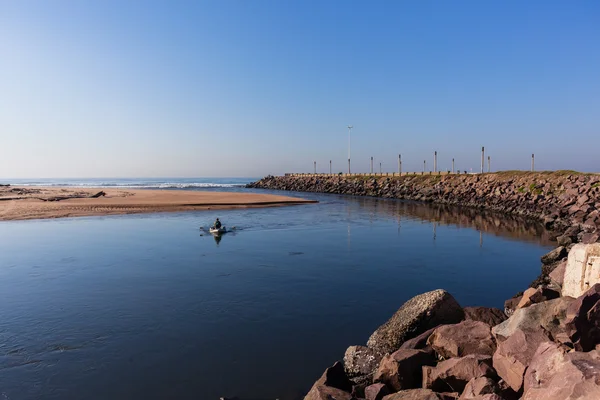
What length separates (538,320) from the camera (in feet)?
24.3

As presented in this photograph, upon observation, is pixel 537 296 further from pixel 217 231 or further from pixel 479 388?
pixel 217 231

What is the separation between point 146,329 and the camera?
1052 cm

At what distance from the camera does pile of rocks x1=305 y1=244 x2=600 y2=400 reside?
5559 millimetres

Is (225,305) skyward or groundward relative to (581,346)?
groundward

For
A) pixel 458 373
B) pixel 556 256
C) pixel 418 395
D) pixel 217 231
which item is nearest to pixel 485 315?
pixel 458 373

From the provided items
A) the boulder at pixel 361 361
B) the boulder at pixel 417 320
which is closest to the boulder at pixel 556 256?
the boulder at pixel 417 320

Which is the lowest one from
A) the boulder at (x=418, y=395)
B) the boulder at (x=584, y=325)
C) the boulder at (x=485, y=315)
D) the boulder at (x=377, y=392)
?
the boulder at (x=377, y=392)

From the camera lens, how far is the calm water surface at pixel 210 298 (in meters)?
8.30

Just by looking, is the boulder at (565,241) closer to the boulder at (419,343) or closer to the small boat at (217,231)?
the boulder at (419,343)

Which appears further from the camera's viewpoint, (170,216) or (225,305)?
(170,216)

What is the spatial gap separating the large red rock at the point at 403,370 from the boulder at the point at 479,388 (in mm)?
1203

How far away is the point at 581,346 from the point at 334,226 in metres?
25.0

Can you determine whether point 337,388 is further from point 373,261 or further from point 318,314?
point 373,261

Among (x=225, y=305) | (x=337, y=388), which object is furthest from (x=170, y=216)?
(x=337, y=388)
